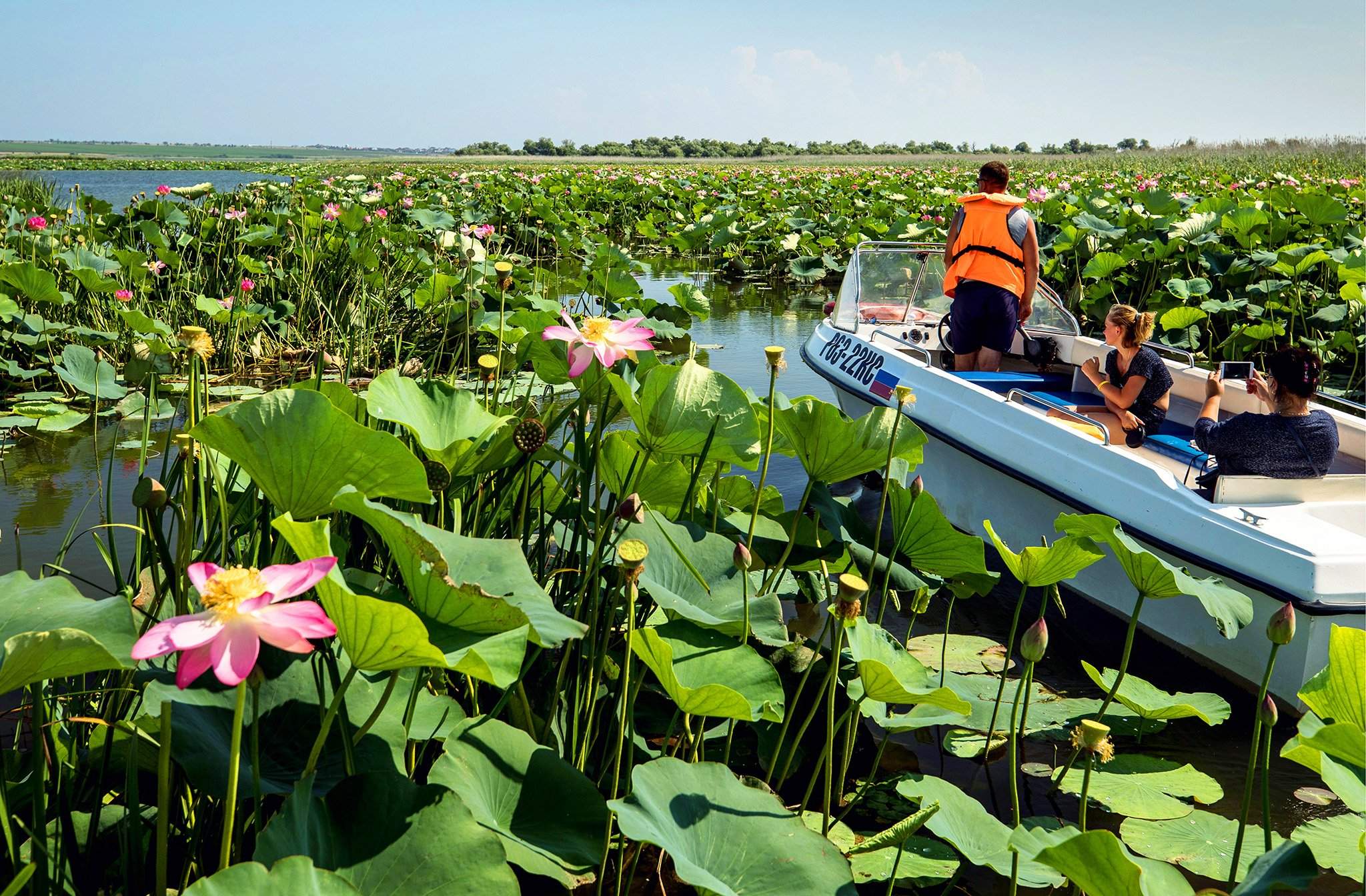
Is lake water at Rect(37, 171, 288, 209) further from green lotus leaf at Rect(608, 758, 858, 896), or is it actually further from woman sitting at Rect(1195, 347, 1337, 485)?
green lotus leaf at Rect(608, 758, 858, 896)

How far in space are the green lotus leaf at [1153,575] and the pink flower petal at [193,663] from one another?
141 cm

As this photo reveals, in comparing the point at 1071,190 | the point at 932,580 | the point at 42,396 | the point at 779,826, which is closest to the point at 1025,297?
the point at 932,580

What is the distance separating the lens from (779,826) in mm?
1368

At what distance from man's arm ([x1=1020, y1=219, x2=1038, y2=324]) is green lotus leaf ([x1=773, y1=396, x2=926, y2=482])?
106 inches

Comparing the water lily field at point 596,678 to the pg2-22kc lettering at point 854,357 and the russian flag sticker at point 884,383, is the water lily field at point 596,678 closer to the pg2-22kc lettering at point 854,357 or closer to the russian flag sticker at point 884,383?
the russian flag sticker at point 884,383

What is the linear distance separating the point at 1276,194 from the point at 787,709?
296 inches

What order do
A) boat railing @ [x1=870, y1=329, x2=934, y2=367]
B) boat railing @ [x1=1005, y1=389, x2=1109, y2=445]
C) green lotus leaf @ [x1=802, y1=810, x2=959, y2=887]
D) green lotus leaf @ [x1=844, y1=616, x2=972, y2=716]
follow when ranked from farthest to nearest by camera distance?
boat railing @ [x1=870, y1=329, x2=934, y2=367]
boat railing @ [x1=1005, y1=389, x2=1109, y2=445]
green lotus leaf @ [x1=802, y1=810, x2=959, y2=887]
green lotus leaf @ [x1=844, y1=616, x2=972, y2=716]

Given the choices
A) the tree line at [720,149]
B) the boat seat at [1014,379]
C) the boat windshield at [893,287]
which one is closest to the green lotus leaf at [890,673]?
the boat seat at [1014,379]

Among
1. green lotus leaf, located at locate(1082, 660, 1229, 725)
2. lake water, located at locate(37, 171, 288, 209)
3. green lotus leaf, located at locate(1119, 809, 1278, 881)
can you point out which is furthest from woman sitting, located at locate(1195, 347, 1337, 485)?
lake water, located at locate(37, 171, 288, 209)

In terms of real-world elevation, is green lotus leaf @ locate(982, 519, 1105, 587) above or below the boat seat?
above

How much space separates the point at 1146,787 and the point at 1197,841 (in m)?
0.24

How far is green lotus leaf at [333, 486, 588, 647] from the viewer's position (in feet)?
3.56

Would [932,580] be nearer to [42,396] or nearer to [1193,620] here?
[1193,620]

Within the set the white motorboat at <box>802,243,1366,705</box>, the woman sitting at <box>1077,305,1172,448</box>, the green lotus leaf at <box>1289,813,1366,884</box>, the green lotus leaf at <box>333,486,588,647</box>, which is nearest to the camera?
the green lotus leaf at <box>333,486,588,647</box>
